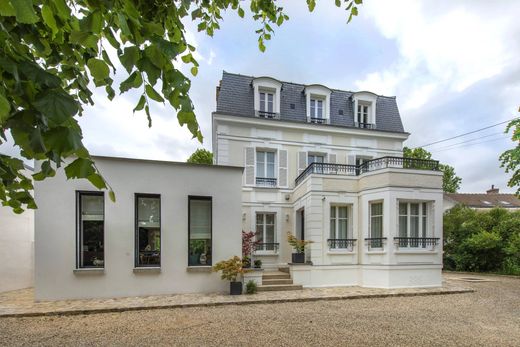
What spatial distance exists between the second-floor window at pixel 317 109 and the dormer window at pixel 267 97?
169 centimetres

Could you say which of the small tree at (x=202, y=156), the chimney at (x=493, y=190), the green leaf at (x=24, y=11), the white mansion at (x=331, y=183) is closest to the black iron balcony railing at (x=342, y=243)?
the white mansion at (x=331, y=183)

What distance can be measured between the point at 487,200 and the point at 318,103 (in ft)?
84.8

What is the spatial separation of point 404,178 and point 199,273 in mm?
7107

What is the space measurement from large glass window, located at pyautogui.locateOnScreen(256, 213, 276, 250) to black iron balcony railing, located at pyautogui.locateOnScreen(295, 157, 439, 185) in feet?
7.54

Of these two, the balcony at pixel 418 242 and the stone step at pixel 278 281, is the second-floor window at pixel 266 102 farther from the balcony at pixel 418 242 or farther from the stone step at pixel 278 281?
the balcony at pixel 418 242

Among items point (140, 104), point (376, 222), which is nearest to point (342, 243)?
point (376, 222)

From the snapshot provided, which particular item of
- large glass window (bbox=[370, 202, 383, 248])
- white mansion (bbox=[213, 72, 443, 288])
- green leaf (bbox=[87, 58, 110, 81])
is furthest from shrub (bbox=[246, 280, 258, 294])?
green leaf (bbox=[87, 58, 110, 81])

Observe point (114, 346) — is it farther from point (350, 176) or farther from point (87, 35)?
point (350, 176)

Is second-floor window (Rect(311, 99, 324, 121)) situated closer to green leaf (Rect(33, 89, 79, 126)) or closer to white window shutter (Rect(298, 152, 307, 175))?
white window shutter (Rect(298, 152, 307, 175))

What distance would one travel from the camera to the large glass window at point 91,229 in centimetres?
801

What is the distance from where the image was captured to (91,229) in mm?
8117

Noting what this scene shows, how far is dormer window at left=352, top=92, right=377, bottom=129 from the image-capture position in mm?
13773

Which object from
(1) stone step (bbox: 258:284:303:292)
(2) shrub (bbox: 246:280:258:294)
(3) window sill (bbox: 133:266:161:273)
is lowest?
(1) stone step (bbox: 258:284:303:292)

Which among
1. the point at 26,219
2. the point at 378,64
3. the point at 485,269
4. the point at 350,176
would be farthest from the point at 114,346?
the point at 485,269
